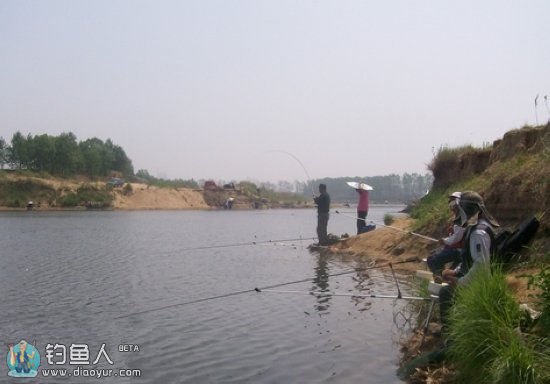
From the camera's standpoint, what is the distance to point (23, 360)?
7777 millimetres

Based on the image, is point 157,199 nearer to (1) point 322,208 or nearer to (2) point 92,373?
(1) point 322,208

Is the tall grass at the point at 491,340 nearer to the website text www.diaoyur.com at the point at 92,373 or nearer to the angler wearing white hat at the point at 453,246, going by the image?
the angler wearing white hat at the point at 453,246

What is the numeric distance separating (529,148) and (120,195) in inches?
3017

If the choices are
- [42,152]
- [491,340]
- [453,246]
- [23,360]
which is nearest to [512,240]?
[453,246]

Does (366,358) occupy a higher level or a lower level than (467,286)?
lower

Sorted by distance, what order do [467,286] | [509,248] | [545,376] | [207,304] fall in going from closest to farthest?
[545,376] < [467,286] < [509,248] < [207,304]

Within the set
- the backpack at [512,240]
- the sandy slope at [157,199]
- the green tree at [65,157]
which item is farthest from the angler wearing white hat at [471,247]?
the green tree at [65,157]

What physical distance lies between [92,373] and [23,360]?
1264 millimetres

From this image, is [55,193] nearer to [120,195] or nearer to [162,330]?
[120,195]

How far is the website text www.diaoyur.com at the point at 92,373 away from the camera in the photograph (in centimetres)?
713

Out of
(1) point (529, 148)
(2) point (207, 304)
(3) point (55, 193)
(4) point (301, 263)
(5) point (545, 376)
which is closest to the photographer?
(5) point (545, 376)

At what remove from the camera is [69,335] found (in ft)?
29.2

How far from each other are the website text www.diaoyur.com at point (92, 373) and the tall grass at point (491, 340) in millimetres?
4052

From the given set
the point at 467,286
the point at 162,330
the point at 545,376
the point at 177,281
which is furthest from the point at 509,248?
the point at 177,281
